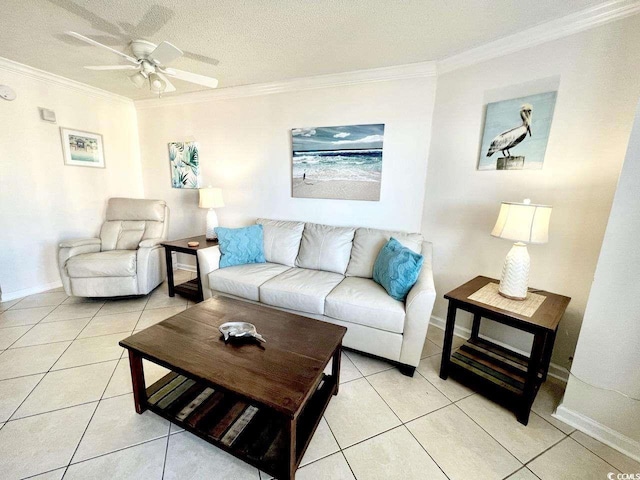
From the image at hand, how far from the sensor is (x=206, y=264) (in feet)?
7.88

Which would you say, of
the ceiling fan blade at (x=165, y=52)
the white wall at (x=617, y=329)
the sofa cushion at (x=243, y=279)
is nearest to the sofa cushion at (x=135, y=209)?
the sofa cushion at (x=243, y=279)

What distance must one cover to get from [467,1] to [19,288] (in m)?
4.62

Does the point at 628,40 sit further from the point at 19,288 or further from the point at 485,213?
the point at 19,288

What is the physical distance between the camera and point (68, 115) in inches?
115

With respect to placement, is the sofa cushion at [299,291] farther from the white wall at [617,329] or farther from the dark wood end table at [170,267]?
the white wall at [617,329]

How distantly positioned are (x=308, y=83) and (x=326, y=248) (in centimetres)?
170

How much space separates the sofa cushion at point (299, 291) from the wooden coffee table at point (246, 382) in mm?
358

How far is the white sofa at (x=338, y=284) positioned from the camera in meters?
1.71

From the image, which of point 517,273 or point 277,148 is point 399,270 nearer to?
point 517,273

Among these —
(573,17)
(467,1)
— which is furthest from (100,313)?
(573,17)

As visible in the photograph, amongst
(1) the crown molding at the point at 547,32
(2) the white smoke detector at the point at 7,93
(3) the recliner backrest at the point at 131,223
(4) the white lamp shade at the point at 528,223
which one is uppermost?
(1) the crown molding at the point at 547,32

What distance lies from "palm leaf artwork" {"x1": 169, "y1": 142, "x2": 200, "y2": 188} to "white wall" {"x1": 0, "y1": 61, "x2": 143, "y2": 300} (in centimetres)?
76

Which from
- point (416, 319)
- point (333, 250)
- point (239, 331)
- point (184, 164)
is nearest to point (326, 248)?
point (333, 250)

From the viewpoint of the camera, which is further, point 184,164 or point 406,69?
point 184,164
